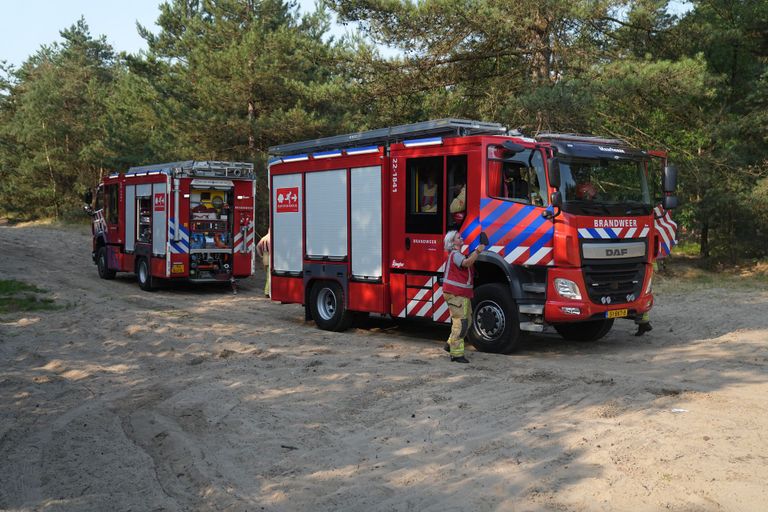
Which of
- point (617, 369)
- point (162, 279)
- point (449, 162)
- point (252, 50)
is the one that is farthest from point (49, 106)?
point (617, 369)

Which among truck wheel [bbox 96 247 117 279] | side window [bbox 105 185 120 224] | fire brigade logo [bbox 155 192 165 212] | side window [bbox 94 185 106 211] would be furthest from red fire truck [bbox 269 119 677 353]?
side window [bbox 94 185 106 211]

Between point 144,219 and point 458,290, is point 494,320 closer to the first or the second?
point 458,290

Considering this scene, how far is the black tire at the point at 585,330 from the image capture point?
11.4m

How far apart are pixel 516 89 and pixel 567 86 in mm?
3597

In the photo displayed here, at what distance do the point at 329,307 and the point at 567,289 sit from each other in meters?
4.68

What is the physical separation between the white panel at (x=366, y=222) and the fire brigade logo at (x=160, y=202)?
7.91 m

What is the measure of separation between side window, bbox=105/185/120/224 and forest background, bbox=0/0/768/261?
14.1ft

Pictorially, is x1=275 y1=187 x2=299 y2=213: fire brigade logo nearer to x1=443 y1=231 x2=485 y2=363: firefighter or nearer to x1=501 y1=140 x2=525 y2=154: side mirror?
x1=443 y1=231 x2=485 y2=363: firefighter

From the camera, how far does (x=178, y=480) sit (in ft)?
18.2

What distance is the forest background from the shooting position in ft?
56.7

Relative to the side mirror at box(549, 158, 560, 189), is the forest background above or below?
above

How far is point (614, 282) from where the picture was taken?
1012 centimetres

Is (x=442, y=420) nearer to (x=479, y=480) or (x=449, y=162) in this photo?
(x=479, y=480)

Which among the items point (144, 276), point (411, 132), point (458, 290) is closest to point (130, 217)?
point (144, 276)
